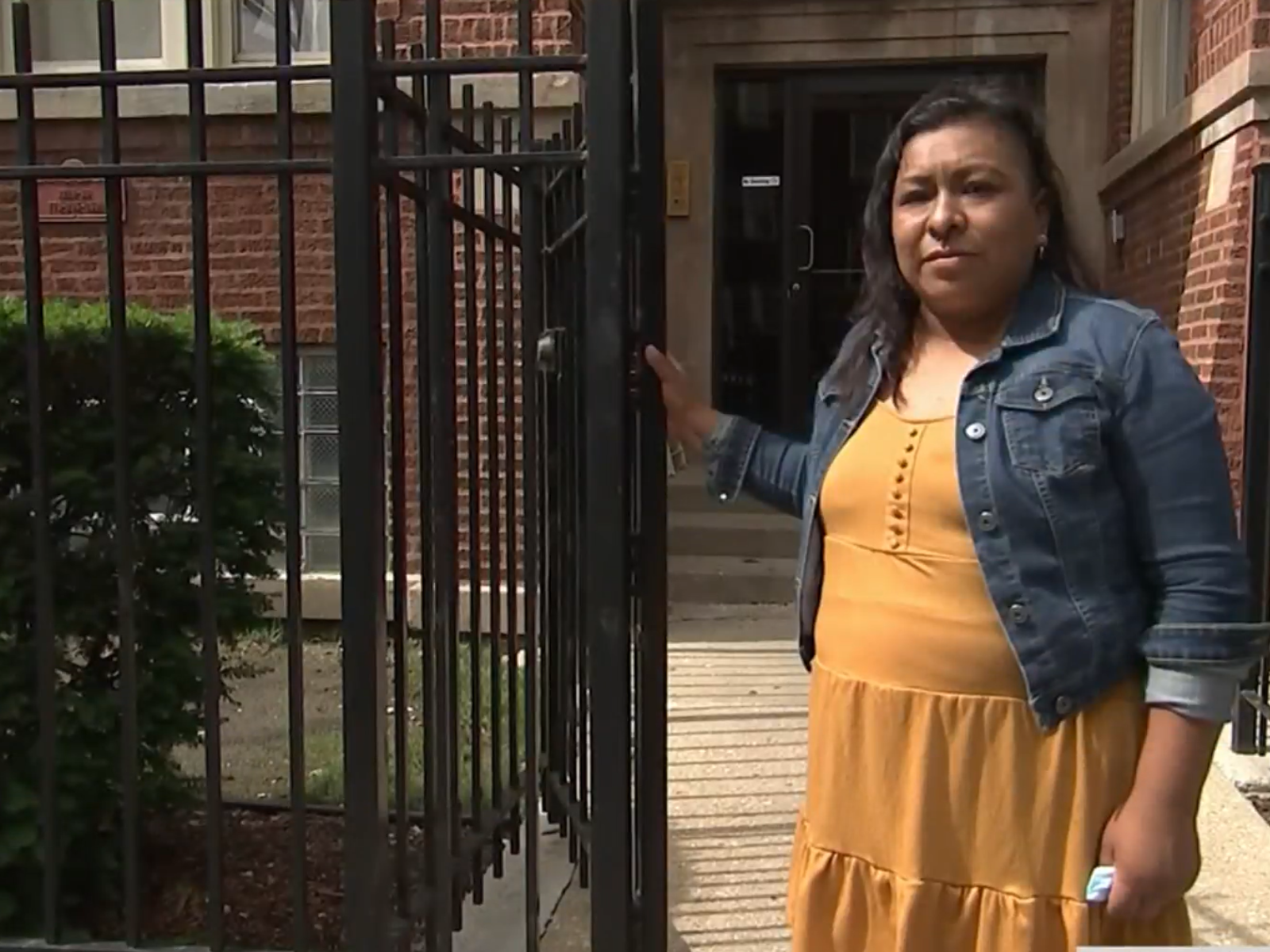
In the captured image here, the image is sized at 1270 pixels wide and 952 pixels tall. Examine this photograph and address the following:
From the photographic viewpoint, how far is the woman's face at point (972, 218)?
1688 mm

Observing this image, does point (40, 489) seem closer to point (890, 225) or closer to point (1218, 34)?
point (890, 225)

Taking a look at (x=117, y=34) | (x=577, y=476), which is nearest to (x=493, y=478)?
(x=577, y=476)

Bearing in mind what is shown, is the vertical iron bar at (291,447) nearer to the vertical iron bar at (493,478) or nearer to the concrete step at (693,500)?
the vertical iron bar at (493,478)

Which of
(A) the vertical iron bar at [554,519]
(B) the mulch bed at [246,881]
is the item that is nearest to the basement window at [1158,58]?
(A) the vertical iron bar at [554,519]

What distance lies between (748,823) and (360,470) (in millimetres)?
2212

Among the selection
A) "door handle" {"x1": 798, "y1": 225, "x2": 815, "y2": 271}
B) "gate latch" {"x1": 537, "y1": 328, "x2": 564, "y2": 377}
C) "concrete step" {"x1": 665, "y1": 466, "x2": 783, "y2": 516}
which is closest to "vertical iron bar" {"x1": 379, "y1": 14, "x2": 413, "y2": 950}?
A: "gate latch" {"x1": 537, "y1": 328, "x2": 564, "y2": 377}

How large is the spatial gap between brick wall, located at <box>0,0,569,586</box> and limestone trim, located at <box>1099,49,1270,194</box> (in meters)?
3.02

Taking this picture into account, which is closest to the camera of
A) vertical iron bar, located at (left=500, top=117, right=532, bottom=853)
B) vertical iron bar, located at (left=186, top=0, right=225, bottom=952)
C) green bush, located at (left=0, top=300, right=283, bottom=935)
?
vertical iron bar, located at (left=186, top=0, right=225, bottom=952)

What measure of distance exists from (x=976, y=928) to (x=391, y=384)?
1.33 m

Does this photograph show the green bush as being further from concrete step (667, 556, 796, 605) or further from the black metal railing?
concrete step (667, 556, 796, 605)

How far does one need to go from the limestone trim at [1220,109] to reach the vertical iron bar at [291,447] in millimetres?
4424

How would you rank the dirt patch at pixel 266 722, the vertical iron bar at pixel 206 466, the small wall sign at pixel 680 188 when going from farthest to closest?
the small wall sign at pixel 680 188 < the dirt patch at pixel 266 722 < the vertical iron bar at pixel 206 466

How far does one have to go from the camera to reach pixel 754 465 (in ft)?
6.82

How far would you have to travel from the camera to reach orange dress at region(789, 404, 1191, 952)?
1.67m
